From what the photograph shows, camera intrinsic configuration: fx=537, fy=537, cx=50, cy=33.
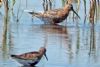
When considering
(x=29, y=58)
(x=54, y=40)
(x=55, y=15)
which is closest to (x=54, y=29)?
(x=55, y=15)

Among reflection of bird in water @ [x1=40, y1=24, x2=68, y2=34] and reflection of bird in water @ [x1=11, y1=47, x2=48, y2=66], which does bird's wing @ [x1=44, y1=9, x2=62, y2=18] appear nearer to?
reflection of bird in water @ [x1=40, y1=24, x2=68, y2=34]

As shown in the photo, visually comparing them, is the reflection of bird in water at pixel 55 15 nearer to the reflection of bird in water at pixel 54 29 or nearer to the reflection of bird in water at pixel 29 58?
the reflection of bird in water at pixel 54 29

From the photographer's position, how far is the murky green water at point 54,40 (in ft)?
35.8

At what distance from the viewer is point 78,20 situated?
16.8 metres

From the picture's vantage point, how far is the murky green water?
35.8 ft

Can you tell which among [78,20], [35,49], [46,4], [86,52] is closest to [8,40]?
[35,49]

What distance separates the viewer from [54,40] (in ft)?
43.6

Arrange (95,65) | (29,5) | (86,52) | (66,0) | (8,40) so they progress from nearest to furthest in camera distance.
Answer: (95,65) → (86,52) → (8,40) → (66,0) → (29,5)

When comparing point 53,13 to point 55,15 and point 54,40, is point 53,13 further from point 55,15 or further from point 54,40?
point 54,40

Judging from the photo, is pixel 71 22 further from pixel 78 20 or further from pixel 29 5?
pixel 29 5

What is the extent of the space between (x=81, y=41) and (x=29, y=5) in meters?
6.80

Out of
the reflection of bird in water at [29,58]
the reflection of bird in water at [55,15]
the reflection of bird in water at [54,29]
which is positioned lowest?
the reflection of bird in water at [29,58]

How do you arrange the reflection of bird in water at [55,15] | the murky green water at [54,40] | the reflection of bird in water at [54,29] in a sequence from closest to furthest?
the murky green water at [54,40], the reflection of bird in water at [54,29], the reflection of bird in water at [55,15]

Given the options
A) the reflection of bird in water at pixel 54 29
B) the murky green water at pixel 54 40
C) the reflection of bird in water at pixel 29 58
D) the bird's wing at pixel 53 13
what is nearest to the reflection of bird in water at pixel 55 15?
the bird's wing at pixel 53 13
